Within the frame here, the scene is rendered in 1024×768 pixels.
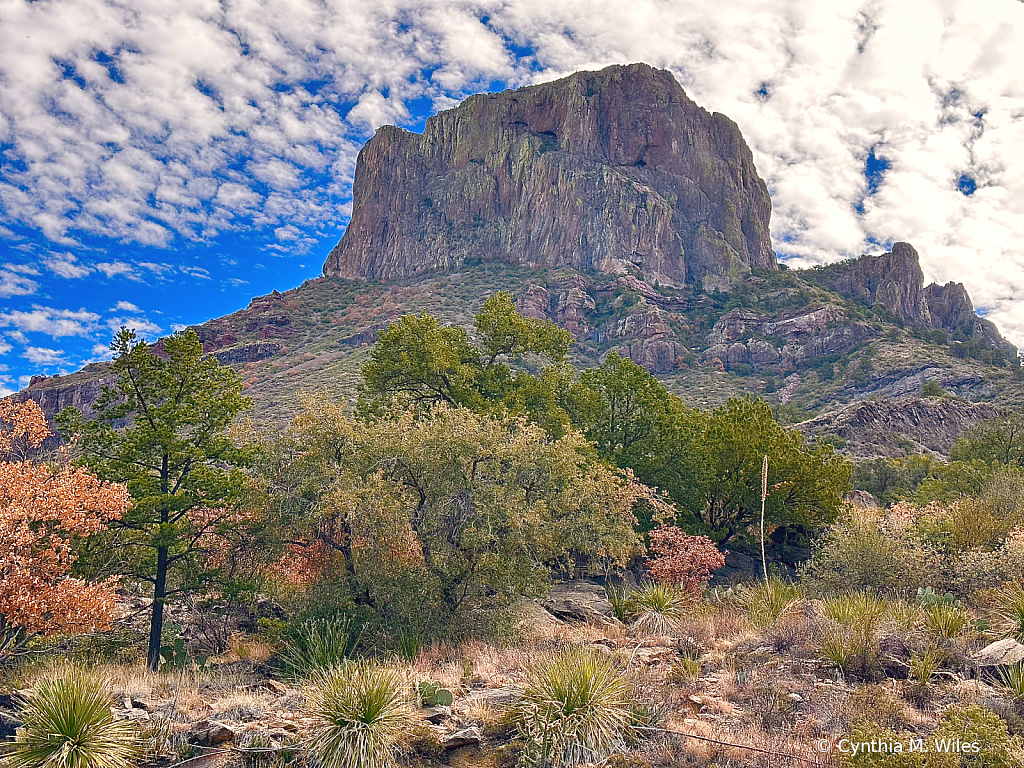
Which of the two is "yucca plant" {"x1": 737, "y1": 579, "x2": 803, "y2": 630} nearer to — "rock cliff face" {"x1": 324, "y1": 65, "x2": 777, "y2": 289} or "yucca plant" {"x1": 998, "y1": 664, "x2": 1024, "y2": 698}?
"yucca plant" {"x1": 998, "y1": 664, "x2": 1024, "y2": 698}

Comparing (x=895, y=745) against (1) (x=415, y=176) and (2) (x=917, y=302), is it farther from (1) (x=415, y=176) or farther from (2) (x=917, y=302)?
(2) (x=917, y=302)

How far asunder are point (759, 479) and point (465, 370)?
12.2m

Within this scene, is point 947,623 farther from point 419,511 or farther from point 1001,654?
point 419,511

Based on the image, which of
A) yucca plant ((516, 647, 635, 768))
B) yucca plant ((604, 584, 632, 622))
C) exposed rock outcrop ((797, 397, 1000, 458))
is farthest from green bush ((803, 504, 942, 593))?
exposed rock outcrop ((797, 397, 1000, 458))

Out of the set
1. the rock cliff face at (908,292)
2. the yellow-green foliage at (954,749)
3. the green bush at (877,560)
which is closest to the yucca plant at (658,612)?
the green bush at (877,560)

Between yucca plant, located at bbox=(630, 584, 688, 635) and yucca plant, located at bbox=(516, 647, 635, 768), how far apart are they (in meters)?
4.80

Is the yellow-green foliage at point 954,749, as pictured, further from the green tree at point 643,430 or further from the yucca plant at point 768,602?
the green tree at point 643,430

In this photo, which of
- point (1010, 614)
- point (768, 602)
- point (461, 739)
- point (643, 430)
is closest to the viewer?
point (461, 739)

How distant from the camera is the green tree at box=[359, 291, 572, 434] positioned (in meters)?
23.6

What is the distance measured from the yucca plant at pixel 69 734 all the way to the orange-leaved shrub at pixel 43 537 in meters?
2.58

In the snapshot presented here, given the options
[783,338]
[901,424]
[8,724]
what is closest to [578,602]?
[8,724]

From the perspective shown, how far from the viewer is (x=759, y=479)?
24.7 meters

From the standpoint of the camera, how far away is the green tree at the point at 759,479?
81.3ft

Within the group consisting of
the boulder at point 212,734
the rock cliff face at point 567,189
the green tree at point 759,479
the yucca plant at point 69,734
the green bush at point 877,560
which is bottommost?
the boulder at point 212,734
